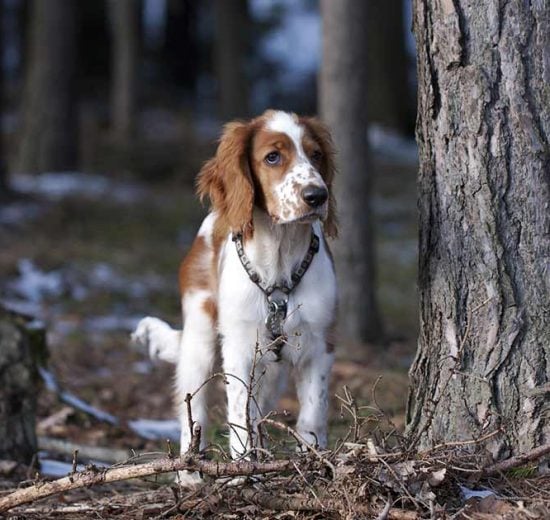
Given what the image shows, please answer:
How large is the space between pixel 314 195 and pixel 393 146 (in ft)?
55.9

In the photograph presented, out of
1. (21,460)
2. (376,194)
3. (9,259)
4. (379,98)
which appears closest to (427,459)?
(21,460)

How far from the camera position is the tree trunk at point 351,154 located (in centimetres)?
902

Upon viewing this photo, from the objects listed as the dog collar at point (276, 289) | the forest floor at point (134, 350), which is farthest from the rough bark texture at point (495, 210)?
the dog collar at point (276, 289)

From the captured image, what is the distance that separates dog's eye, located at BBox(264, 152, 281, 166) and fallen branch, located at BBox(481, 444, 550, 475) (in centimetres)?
170

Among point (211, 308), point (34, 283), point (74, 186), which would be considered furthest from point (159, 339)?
point (74, 186)

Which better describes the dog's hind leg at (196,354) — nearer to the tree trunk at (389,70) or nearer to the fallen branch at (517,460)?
the fallen branch at (517,460)

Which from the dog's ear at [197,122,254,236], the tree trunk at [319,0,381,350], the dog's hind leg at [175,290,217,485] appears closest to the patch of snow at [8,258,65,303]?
the tree trunk at [319,0,381,350]

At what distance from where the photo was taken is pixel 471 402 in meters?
4.24

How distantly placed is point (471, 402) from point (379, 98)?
61.8 feet

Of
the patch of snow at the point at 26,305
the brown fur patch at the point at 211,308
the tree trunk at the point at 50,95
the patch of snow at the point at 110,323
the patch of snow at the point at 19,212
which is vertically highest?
the tree trunk at the point at 50,95

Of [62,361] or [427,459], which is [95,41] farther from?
[427,459]

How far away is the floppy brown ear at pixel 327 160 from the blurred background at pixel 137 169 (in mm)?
1427

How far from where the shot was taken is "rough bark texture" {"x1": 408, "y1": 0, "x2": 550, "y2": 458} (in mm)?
4129

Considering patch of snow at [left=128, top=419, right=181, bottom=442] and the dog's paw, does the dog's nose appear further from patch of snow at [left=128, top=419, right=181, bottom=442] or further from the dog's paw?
patch of snow at [left=128, top=419, right=181, bottom=442]
